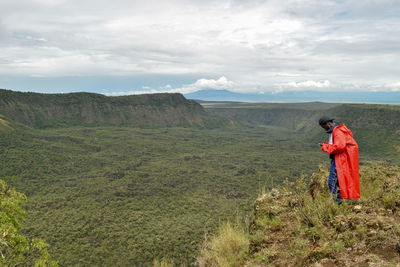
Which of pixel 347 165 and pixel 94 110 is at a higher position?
pixel 94 110

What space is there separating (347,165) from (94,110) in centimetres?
17138

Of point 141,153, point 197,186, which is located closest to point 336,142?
point 197,186

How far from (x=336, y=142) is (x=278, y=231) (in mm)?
2474

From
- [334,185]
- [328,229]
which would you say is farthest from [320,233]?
[334,185]

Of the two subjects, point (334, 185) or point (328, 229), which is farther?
point (334, 185)

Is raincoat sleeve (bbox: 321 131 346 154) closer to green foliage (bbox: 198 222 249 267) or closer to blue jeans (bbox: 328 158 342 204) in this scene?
blue jeans (bbox: 328 158 342 204)

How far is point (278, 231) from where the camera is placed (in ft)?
21.5

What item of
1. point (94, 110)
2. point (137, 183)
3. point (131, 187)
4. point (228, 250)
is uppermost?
point (94, 110)

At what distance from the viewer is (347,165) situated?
632 centimetres

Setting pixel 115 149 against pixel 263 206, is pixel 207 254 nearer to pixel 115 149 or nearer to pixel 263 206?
pixel 263 206

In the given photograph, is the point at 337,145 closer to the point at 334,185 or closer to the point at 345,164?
the point at 345,164

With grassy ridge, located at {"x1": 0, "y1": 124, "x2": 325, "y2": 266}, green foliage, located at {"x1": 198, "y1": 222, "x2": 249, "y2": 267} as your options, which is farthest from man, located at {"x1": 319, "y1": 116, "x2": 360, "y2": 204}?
grassy ridge, located at {"x1": 0, "y1": 124, "x2": 325, "y2": 266}

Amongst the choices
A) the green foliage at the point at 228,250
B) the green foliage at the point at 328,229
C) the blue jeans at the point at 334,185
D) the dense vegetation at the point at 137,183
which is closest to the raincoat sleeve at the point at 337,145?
the blue jeans at the point at 334,185

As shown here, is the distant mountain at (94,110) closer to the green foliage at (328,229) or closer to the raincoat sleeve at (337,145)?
the green foliage at (328,229)
